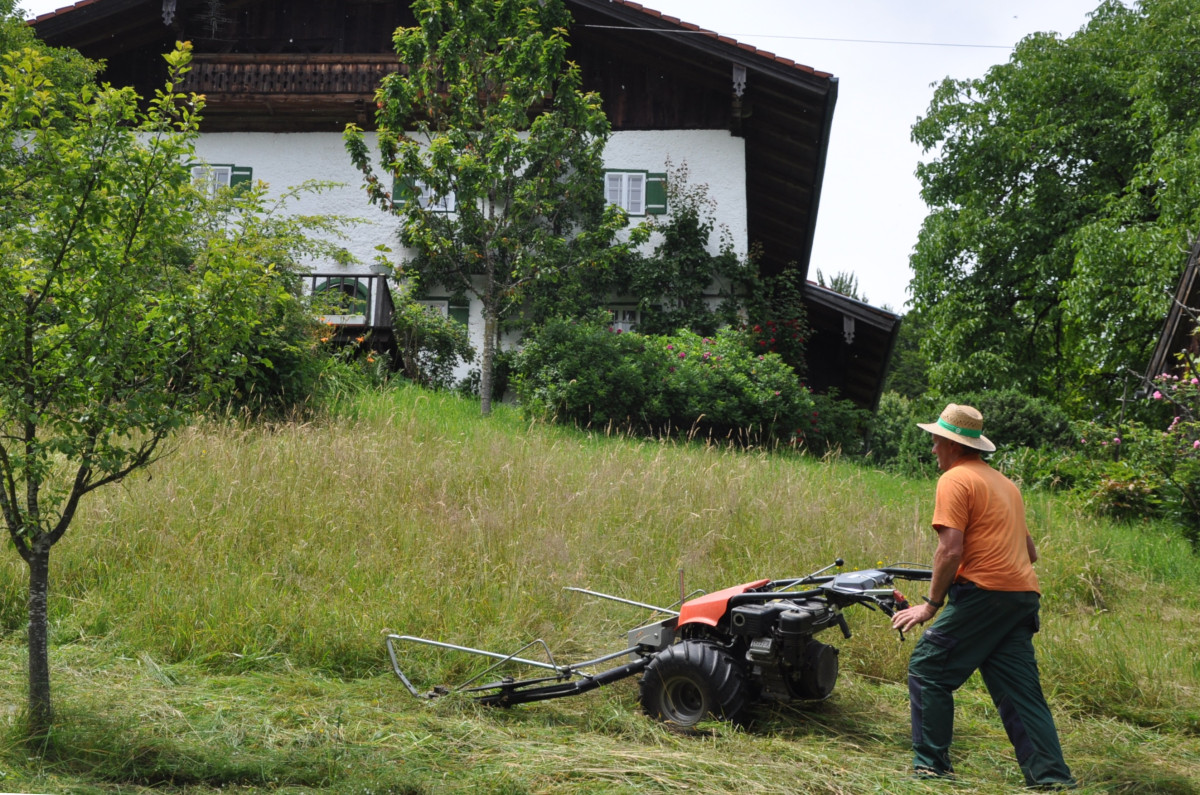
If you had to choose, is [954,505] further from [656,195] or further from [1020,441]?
[656,195]

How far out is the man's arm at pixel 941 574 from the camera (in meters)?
4.31

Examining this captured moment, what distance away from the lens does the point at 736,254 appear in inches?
755

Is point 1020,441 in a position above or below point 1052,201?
below

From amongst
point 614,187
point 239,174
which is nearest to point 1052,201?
point 614,187

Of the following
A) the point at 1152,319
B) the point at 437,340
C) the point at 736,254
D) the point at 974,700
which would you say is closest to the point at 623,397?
the point at 437,340

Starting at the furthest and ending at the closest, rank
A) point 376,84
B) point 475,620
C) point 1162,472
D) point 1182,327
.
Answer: point 376,84, point 1182,327, point 1162,472, point 475,620

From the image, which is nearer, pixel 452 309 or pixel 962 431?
pixel 962 431

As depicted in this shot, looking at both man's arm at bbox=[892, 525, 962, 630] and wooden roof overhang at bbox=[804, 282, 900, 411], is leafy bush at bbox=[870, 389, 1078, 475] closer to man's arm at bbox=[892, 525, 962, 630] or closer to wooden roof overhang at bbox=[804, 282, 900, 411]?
wooden roof overhang at bbox=[804, 282, 900, 411]

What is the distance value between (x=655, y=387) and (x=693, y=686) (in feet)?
30.3

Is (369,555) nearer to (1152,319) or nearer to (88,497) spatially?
(88,497)

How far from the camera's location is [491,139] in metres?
14.5

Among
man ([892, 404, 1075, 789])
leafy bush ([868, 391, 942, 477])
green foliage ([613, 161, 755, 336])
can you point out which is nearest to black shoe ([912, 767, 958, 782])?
man ([892, 404, 1075, 789])

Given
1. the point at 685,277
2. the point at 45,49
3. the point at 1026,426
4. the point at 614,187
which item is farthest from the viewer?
the point at 614,187

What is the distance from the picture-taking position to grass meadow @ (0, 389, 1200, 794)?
171 inches
